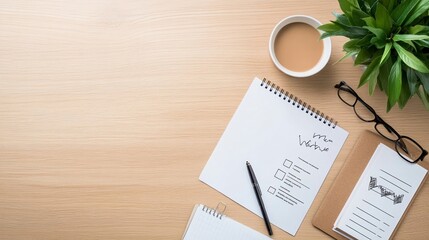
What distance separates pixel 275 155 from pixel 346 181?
0.51ft

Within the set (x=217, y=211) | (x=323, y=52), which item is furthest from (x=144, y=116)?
(x=323, y=52)

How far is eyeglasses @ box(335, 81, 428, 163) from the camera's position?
36.1 inches

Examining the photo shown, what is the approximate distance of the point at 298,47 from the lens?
0.90 m

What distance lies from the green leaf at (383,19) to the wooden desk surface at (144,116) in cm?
18

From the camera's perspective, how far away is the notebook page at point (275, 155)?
3.02ft

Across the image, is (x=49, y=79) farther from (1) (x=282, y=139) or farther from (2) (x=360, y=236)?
(2) (x=360, y=236)

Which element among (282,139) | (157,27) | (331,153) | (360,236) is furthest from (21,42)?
(360,236)

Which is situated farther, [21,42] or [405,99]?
[21,42]

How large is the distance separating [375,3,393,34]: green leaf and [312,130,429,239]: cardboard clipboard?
252 millimetres

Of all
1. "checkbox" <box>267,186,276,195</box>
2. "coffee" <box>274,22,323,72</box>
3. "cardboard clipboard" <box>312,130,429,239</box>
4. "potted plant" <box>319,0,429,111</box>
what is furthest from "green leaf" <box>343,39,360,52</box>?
"checkbox" <box>267,186,276,195</box>

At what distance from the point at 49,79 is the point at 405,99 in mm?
700

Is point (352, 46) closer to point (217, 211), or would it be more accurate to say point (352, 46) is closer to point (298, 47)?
point (298, 47)

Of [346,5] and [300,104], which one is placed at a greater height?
[346,5]

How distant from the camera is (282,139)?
36.4 inches
